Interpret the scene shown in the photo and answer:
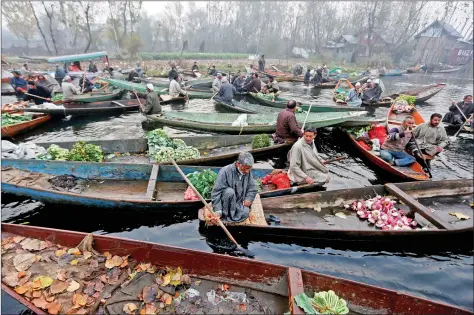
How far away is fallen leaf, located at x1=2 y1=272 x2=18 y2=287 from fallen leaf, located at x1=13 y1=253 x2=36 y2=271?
0.38 feet

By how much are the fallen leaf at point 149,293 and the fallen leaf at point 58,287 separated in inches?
48.8

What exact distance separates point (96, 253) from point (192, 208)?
221 centimetres

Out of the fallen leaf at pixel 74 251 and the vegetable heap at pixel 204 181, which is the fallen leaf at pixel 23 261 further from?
the vegetable heap at pixel 204 181

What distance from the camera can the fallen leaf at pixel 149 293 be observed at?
410 cm

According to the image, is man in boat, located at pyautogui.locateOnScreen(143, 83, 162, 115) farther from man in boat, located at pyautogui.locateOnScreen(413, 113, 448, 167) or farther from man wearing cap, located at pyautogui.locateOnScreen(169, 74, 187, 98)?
man in boat, located at pyautogui.locateOnScreen(413, 113, 448, 167)

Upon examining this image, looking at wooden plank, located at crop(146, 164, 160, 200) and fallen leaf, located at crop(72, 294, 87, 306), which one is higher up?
wooden plank, located at crop(146, 164, 160, 200)

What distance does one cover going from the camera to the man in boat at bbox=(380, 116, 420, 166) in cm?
824

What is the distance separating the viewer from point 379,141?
32.5ft

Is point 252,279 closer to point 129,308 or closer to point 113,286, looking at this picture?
point 129,308

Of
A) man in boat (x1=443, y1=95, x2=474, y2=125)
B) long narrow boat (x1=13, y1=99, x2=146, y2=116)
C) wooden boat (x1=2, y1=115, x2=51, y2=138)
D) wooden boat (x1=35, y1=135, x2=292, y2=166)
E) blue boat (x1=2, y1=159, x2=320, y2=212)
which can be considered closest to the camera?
blue boat (x1=2, y1=159, x2=320, y2=212)

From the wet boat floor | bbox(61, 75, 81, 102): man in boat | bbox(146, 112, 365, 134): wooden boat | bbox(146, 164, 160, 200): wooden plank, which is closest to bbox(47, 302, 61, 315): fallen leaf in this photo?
the wet boat floor

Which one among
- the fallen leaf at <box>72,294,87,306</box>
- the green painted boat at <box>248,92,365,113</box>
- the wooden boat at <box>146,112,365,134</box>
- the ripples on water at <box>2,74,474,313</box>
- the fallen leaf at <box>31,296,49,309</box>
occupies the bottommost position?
the ripples on water at <box>2,74,474,313</box>

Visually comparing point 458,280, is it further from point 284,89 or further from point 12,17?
point 12,17

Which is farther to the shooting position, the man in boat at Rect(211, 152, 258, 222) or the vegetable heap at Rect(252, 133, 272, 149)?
the vegetable heap at Rect(252, 133, 272, 149)
